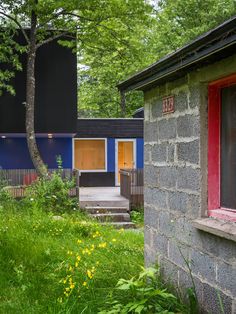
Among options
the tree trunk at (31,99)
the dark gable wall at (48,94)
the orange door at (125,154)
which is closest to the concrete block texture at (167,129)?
the tree trunk at (31,99)

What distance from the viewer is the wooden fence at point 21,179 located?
17891 mm

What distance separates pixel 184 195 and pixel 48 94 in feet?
57.3

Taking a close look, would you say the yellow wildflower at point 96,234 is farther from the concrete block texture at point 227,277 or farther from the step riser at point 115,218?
the concrete block texture at point 227,277

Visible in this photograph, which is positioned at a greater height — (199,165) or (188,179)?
(199,165)

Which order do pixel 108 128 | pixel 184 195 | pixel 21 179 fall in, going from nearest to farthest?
pixel 184 195, pixel 21 179, pixel 108 128

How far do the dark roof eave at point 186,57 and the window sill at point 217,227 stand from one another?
1.39 metres

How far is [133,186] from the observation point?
60.1 ft

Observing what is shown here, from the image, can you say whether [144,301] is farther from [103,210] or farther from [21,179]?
[21,179]

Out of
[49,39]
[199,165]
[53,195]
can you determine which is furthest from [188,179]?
[49,39]

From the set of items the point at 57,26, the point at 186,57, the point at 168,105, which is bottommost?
the point at 168,105

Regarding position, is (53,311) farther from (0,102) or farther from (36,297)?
(0,102)

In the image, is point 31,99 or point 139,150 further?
point 139,150

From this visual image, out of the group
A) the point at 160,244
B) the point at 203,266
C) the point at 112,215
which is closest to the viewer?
the point at 203,266

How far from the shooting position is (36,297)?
6.63 meters
